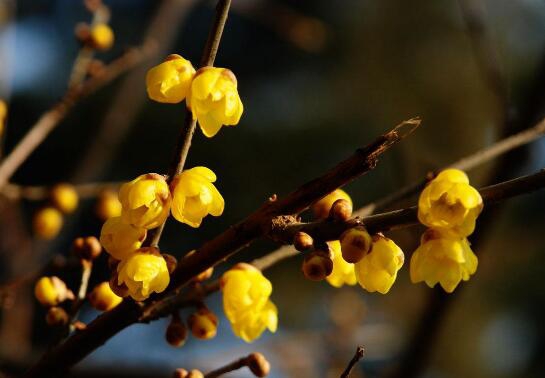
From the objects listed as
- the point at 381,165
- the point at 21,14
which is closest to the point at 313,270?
the point at 381,165

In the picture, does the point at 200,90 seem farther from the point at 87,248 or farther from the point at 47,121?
the point at 47,121

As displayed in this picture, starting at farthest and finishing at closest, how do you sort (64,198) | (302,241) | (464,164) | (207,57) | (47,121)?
(64,198) < (47,121) < (464,164) < (207,57) < (302,241)

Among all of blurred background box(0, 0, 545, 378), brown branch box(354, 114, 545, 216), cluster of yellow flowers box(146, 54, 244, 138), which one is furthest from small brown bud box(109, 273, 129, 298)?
blurred background box(0, 0, 545, 378)

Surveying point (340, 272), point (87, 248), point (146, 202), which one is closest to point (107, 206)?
point (87, 248)

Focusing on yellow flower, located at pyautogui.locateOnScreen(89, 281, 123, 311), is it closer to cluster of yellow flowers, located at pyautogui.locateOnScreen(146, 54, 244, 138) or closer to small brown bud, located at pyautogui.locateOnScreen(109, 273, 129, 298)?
small brown bud, located at pyautogui.locateOnScreen(109, 273, 129, 298)

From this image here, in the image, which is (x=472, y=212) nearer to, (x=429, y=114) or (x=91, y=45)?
(x=91, y=45)

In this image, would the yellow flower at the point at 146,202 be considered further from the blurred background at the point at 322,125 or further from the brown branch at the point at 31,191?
the blurred background at the point at 322,125
